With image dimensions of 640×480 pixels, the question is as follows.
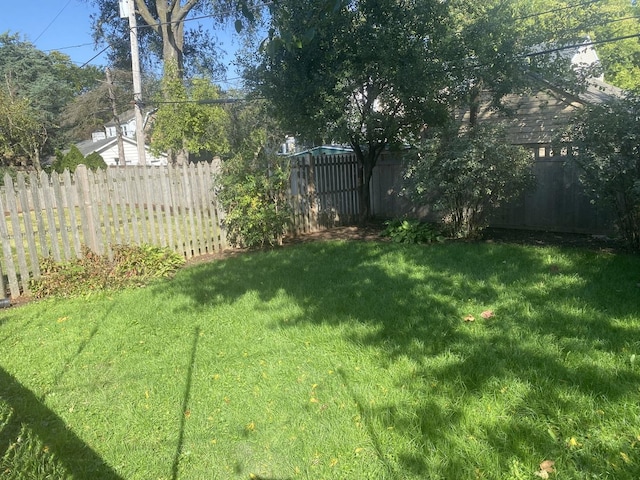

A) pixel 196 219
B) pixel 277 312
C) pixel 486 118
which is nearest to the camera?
pixel 277 312

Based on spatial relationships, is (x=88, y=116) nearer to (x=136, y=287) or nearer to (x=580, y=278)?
(x=136, y=287)

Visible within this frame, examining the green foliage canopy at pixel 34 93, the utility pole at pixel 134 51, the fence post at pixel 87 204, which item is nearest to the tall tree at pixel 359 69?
the fence post at pixel 87 204

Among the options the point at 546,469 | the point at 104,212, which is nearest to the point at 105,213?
the point at 104,212

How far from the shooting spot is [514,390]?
300 cm

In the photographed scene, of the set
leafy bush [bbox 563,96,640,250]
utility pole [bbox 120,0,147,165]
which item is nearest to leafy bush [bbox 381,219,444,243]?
leafy bush [bbox 563,96,640,250]

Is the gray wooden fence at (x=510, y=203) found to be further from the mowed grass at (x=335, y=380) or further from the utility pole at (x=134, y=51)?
the utility pole at (x=134, y=51)

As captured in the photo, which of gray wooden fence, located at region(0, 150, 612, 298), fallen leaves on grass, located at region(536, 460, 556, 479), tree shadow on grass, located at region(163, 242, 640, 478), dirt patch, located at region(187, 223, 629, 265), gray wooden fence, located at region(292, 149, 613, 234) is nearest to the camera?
fallen leaves on grass, located at region(536, 460, 556, 479)

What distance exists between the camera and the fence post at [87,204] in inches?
256

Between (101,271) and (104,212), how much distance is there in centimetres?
95

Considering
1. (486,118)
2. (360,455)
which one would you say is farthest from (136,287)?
(486,118)

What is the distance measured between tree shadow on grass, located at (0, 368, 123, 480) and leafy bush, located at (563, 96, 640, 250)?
6438 mm

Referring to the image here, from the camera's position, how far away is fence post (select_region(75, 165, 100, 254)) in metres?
6.50

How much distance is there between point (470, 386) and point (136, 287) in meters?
4.57

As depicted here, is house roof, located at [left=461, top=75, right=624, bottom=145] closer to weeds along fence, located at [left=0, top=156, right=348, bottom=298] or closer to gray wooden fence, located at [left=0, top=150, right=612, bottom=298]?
gray wooden fence, located at [left=0, top=150, right=612, bottom=298]
